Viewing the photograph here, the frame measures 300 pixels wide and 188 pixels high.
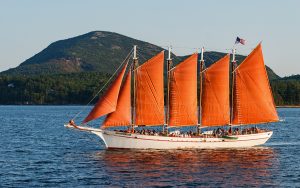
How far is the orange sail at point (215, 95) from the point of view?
85.8 meters

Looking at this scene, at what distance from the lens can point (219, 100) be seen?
86000 millimetres

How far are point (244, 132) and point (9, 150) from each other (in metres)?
32.3

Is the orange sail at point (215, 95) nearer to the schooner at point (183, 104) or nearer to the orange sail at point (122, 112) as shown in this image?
the schooner at point (183, 104)

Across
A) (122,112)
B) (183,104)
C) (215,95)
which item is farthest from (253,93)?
(122,112)

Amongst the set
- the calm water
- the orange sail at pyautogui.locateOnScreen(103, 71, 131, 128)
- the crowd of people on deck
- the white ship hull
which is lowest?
the calm water

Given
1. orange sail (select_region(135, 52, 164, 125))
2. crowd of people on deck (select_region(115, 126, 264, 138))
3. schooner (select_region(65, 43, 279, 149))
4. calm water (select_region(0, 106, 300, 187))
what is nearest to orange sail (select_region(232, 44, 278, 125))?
schooner (select_region(65, 43, 279, 149))

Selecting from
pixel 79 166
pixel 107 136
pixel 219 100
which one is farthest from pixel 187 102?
pixel 79 166

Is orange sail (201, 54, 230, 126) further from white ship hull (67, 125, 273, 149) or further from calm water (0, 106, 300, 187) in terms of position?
calm water (0, 106, 300, 187)

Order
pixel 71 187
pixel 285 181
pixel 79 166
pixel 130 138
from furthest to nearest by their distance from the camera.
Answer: pixel 130 138
pixel 79 166
pixel 285 181
pixel 71 187

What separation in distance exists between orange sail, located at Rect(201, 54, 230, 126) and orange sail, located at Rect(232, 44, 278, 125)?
201 centimetres

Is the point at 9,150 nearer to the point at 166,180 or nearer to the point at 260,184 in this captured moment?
the point at 166,180

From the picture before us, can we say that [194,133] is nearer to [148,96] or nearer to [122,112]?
[148,96]

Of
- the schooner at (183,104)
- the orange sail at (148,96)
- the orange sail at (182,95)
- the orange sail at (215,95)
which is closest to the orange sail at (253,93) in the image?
the schooner at (183,104)

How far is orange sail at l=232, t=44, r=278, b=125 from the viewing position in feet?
282
